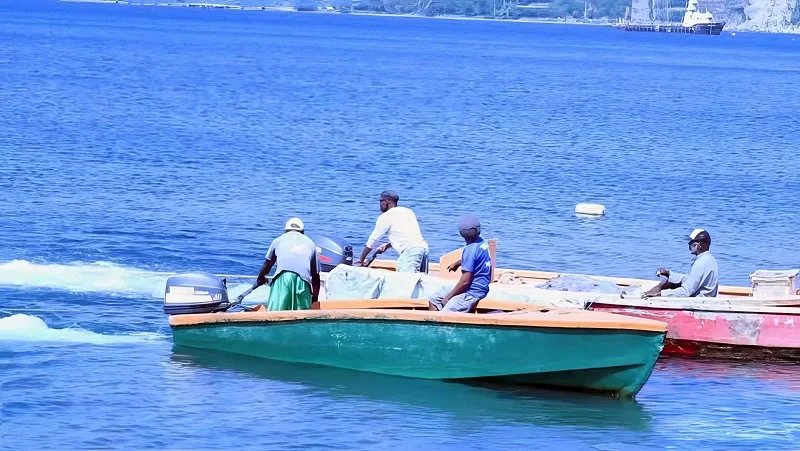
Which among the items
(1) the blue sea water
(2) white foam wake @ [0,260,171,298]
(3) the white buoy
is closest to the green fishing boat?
(1) the blue sea water

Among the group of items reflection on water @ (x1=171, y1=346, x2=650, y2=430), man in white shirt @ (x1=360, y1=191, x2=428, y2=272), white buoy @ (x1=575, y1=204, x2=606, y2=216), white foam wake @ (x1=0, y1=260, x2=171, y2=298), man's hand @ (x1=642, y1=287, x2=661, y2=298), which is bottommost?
white buoy @ (x1=575, y1=204, x2=606, y2=216)

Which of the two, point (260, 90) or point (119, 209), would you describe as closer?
point (119, 209)

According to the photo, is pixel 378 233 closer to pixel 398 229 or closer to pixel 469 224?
pixel 398 229

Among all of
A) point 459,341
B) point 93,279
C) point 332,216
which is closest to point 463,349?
point 459,341

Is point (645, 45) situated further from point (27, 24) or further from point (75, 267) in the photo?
point (75, 267)

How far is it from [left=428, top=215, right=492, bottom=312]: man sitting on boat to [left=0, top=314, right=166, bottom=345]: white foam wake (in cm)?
488

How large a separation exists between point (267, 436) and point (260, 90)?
61.7m

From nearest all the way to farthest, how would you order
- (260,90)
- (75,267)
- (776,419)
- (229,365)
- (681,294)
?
1. (776,419)
2. (229,365)
3. (681,294)
4. (75,267)
5. (260,90)

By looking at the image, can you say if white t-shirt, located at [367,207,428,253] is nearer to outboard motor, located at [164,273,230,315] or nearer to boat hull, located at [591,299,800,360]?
outboard motor, located at [164,273,230,315]

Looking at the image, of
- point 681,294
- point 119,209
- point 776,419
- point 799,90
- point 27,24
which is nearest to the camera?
point 776,419

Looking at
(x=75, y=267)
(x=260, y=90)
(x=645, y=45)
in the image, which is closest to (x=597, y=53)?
(x=645, y=45)

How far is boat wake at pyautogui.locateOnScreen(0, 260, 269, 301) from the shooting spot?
69.5 ft

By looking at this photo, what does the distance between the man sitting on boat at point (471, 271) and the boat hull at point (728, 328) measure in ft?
9.89

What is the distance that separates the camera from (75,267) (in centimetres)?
2281
